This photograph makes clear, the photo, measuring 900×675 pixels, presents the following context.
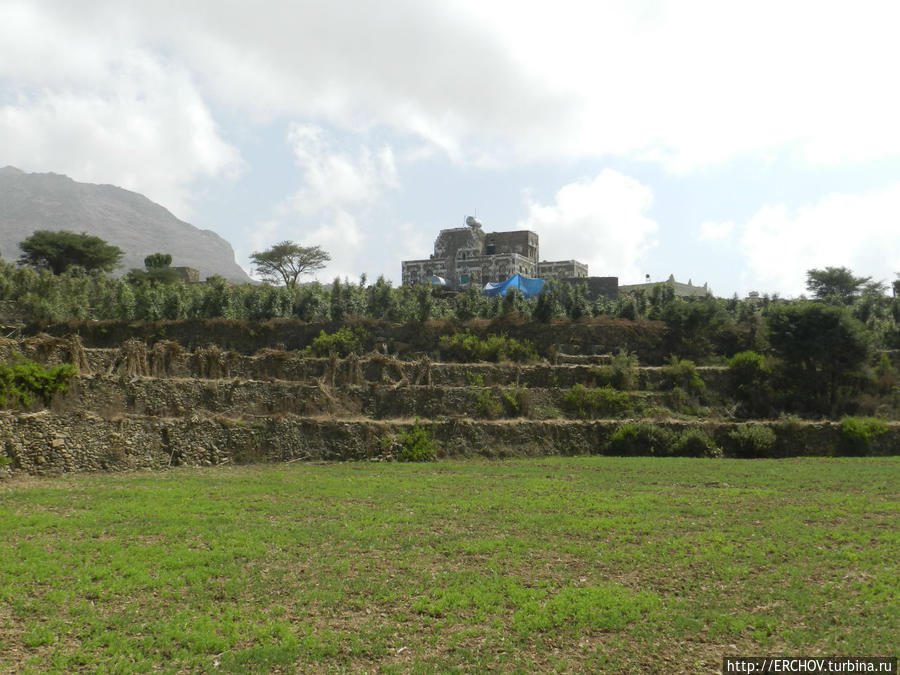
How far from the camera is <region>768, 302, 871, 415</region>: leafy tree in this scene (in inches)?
1474

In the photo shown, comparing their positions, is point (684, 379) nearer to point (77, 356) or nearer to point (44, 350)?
point (77, 356)

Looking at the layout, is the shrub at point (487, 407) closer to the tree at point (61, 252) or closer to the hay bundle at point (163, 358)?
the hay bundle at point (163, 358)

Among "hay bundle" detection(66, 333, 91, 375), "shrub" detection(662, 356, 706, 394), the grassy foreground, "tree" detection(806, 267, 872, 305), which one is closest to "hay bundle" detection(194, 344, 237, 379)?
Result: "hay bundle" detection(66, 333, 91, 375)

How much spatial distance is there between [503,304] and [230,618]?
40926 millimetres

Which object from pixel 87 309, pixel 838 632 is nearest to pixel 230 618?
pixel 838 632

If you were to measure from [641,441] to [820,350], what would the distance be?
15.8m

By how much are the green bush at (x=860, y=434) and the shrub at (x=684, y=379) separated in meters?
8.43

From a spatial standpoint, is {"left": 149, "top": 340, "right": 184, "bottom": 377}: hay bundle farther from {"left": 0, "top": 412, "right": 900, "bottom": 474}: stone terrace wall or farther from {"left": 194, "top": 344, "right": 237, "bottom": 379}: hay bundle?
{"left": 0, "top": 412, "right": 900, "bottom": 474}: stone terrace wall

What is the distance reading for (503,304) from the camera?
49594mm

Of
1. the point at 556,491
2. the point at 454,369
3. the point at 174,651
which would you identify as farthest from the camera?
the point at 454,369

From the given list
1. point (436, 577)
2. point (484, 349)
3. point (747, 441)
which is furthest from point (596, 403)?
point (436, 577)

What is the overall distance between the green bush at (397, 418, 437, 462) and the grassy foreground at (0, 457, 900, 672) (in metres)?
7.87

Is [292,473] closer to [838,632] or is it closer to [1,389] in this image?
[1,389]

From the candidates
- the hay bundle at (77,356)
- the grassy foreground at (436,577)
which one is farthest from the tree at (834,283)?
the hay bundle at (77,356)
